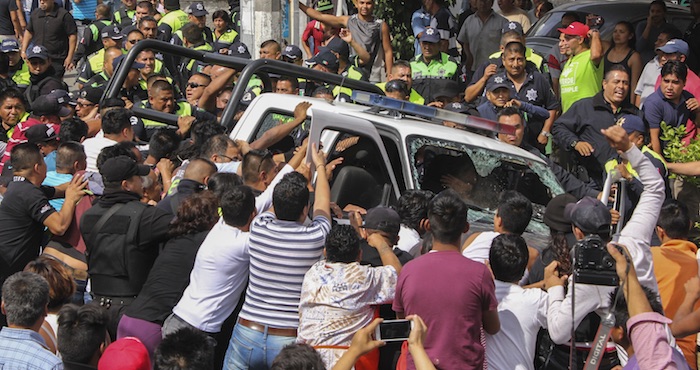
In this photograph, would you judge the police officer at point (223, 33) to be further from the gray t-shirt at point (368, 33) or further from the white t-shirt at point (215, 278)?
the white t-shirt at point (215, 278)

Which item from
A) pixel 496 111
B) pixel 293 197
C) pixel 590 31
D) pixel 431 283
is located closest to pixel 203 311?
pixel 293 197

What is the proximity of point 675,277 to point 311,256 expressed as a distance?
2112 millimetres

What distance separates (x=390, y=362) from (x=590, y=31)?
6626mm

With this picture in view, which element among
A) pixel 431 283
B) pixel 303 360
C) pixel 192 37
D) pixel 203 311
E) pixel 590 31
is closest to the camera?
pixel 303 360

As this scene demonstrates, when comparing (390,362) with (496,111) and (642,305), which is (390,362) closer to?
(642,305)

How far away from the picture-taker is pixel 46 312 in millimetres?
5305

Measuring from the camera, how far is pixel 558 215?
6449mm

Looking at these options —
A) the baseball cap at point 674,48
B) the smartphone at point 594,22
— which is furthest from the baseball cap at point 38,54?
the baseball cap at point 674,48

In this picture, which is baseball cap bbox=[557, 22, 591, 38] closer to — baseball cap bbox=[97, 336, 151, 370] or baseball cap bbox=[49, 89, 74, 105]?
baseball cap bbox=[49, 89, 74, 105]

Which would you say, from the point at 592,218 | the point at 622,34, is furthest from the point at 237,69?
the point at 622,34

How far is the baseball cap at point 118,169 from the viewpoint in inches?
260

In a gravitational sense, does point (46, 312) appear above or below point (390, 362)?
above

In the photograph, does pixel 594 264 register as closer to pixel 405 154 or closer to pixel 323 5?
pixel 405 154

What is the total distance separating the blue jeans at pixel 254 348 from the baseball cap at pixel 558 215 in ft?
5.87
